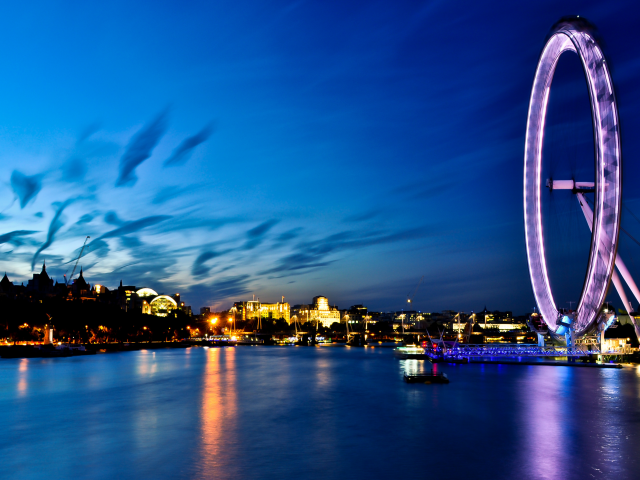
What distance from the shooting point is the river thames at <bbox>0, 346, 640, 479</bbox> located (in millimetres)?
24953

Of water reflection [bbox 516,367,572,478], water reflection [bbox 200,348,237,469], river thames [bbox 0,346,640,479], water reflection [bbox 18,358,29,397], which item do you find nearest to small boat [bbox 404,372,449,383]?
river thames [bbox 0,346,640,479]

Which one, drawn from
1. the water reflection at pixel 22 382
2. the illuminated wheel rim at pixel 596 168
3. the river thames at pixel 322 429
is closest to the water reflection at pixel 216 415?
the river thames at pixel 322 429

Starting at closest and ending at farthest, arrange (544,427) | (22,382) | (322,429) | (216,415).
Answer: (322,429)
(544,427)
(216,415)
(22,382)

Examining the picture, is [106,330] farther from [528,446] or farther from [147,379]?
[528,446]

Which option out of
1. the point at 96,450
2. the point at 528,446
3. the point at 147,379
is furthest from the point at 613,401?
the point at 147,379

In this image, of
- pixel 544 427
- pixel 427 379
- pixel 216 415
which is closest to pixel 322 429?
pixel 216 415

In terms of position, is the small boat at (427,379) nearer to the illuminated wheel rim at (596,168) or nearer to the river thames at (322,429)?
the river thames at (322,429)

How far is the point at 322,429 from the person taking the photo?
3475 centimetres

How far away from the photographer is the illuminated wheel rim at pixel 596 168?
141 feet

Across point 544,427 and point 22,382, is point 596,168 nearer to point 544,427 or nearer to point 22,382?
point 544,427

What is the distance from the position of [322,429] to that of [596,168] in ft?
95.2

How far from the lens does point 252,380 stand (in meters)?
68.4

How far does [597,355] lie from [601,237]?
40905mm

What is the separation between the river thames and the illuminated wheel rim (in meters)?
9.77
